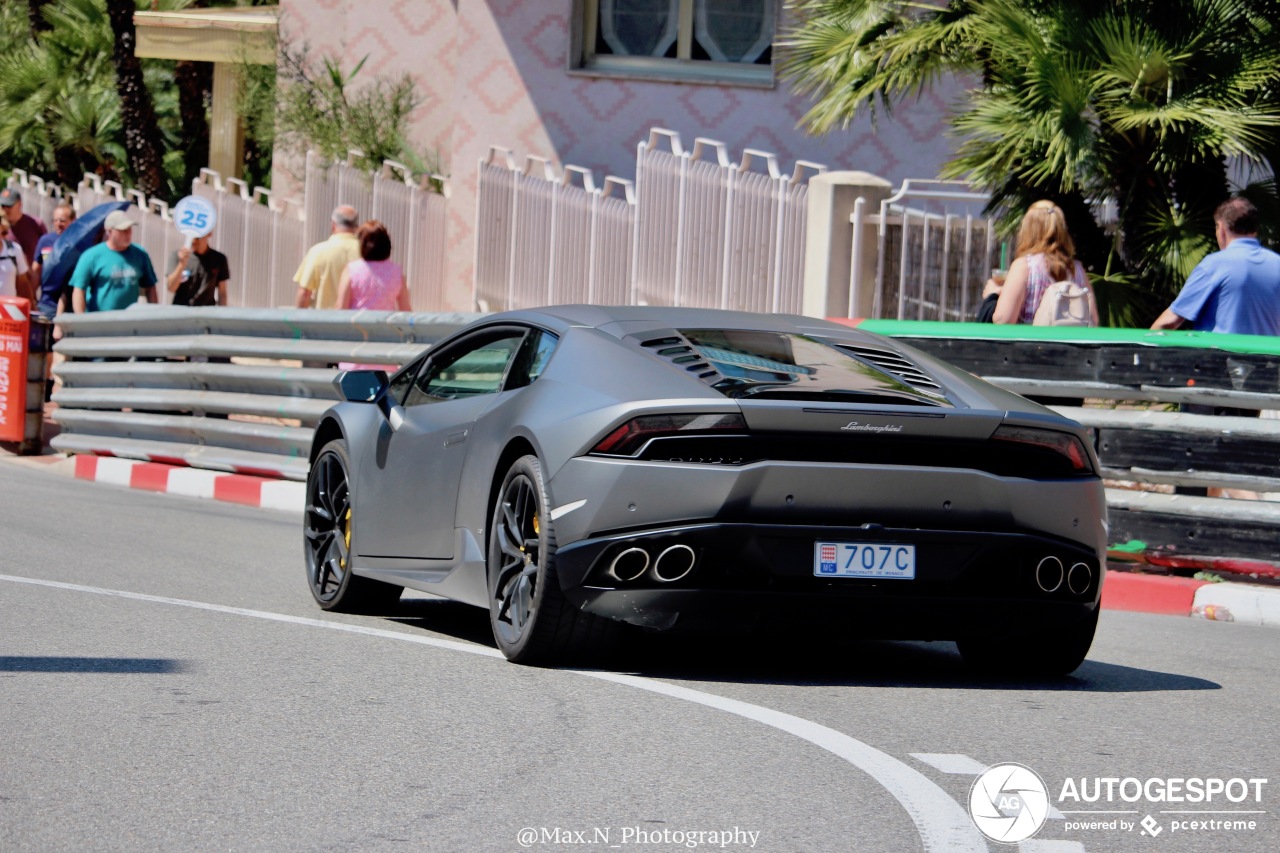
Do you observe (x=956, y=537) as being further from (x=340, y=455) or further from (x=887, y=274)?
(x=887, y=274)

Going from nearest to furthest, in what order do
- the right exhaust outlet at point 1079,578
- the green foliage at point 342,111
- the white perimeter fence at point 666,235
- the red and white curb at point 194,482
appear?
the right exhaust outlet at point 1079,578
the red and white curb at point 194,482
the white perimeter fence at point 666,235
the green foliage at point 342,111

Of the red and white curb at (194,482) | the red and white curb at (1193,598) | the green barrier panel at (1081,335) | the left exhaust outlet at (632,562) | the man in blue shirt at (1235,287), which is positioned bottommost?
the red and white curb at (194,482)

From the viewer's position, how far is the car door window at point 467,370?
7.31 metres

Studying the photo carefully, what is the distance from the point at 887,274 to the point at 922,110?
24.0ft

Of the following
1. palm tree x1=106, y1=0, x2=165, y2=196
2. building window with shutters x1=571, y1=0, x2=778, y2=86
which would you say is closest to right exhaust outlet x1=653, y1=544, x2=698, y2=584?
building window with shutters x1=571, y1=0, x2=778, y2=86

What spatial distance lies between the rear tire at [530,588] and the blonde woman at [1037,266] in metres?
4.87

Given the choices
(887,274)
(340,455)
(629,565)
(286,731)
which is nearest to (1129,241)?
(887,274)

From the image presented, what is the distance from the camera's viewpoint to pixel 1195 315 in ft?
34.7

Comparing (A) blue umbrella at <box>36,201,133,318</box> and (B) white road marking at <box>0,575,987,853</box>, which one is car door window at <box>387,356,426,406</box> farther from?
(A) blue umbrella at <box>36,201,133,318</box>

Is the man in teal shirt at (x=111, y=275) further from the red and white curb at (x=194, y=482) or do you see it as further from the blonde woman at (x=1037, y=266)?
the blonde woman at (x=1037, y=266)

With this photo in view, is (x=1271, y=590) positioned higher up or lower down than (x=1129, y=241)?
lower down

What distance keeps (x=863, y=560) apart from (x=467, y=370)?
2.10 meters

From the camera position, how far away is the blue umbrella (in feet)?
62.5

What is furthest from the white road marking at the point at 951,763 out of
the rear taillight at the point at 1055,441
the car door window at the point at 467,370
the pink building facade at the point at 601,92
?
the pink building facade at the point at 601,92
